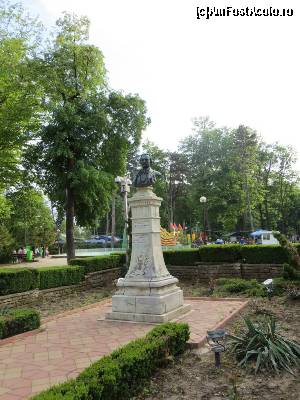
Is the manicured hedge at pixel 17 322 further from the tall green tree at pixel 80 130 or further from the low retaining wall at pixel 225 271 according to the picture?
the tall green tree at pixel 80 130

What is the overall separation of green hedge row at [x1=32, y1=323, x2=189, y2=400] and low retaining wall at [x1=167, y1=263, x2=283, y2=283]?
30.2 feet

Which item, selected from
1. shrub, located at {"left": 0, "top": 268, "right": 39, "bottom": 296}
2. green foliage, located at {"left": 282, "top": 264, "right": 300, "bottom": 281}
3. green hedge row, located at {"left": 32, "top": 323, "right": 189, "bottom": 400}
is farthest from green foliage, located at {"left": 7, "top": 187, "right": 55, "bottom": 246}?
green hedge row, located at {"left": 32, "top": 323, "right": 189, "bottom": 400}

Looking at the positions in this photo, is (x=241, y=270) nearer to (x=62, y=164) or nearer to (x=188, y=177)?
(x=62, y=164)

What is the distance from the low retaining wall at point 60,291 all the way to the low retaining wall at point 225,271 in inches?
108

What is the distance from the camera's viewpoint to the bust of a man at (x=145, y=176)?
9.28m

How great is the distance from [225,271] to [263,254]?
1.66m

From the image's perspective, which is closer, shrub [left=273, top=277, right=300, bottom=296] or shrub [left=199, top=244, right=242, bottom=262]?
shrub [left=273, top=277, right=300, bottom=296]

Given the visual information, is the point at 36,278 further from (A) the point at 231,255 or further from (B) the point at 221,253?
(A) the point at 231,255

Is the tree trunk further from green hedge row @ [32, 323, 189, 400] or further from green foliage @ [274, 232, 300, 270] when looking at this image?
green hedge row @ [32, 323, 189, 400]

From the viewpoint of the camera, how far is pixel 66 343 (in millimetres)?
6914

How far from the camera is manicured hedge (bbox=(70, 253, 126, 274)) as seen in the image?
15211mm

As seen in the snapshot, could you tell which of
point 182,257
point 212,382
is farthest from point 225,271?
point 212,382

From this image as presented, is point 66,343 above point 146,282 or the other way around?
the other way around

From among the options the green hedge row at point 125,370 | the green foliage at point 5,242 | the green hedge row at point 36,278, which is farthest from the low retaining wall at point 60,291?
the green foliage at point 5,242
